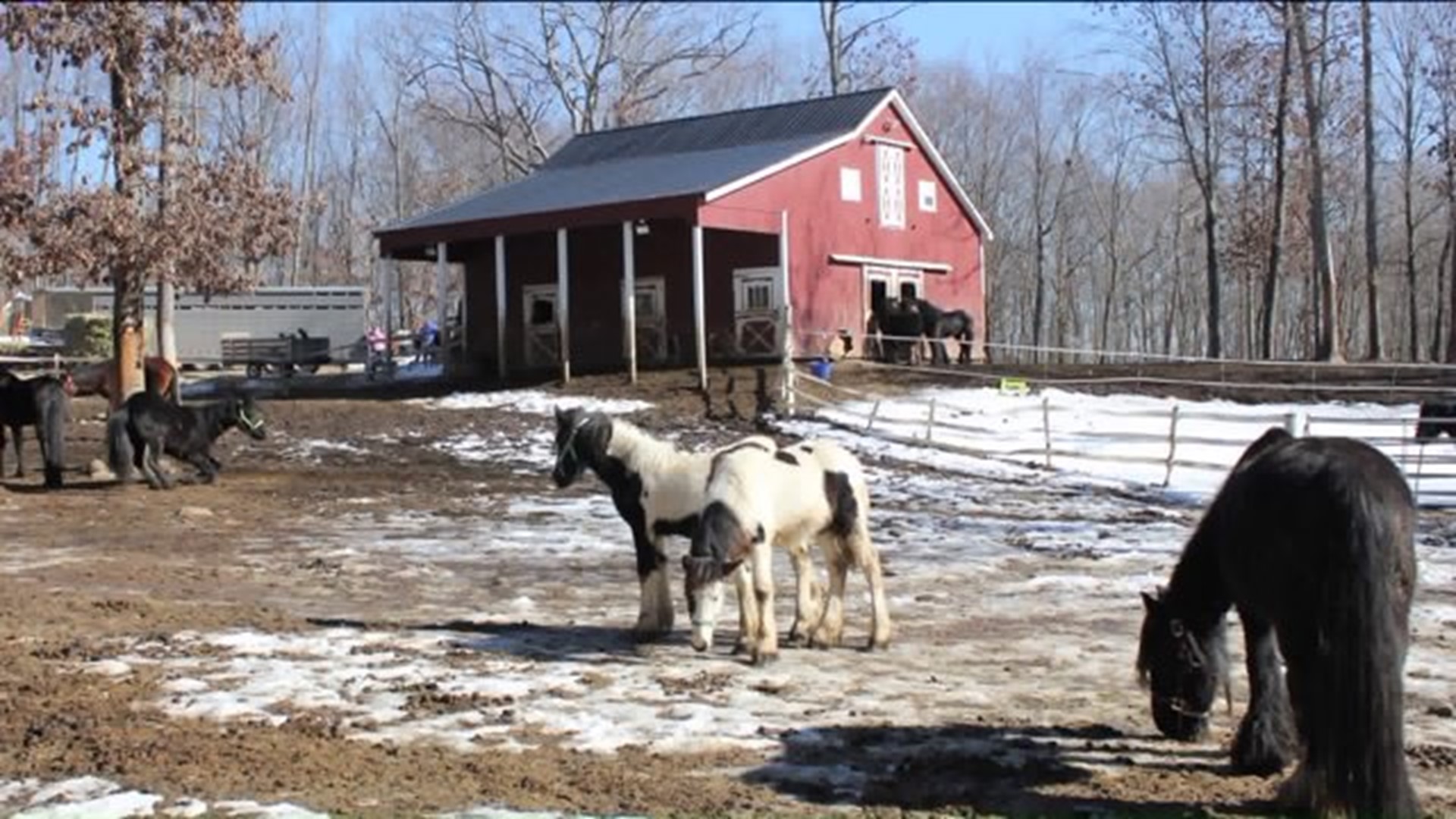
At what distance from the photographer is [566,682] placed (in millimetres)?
7684

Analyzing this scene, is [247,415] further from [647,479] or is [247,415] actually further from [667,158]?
[667,158]

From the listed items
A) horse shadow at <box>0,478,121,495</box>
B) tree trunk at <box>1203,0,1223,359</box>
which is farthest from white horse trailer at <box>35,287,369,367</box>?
tree trunk at <box>1203,0,1223,359</box>

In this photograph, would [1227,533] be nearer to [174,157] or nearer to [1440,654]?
[1440,654]

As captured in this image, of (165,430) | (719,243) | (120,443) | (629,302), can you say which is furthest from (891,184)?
(120,443)

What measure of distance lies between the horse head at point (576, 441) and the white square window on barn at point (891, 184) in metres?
25.0

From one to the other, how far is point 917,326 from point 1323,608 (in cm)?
2576

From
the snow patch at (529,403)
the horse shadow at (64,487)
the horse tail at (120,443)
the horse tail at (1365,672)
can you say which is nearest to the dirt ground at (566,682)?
the horse tail at (1365,672)

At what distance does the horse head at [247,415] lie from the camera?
17156 millimetres

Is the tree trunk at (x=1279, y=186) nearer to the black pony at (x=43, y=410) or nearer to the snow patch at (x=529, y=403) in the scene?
the snow patch at (x=529, y=403)

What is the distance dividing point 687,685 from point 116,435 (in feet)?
38.1

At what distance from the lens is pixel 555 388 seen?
28.2 m

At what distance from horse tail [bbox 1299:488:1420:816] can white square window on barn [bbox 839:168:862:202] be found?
90.2 feet

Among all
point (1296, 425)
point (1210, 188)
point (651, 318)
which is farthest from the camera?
point (1210, 188)

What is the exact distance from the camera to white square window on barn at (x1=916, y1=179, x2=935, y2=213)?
34938 millimetres
